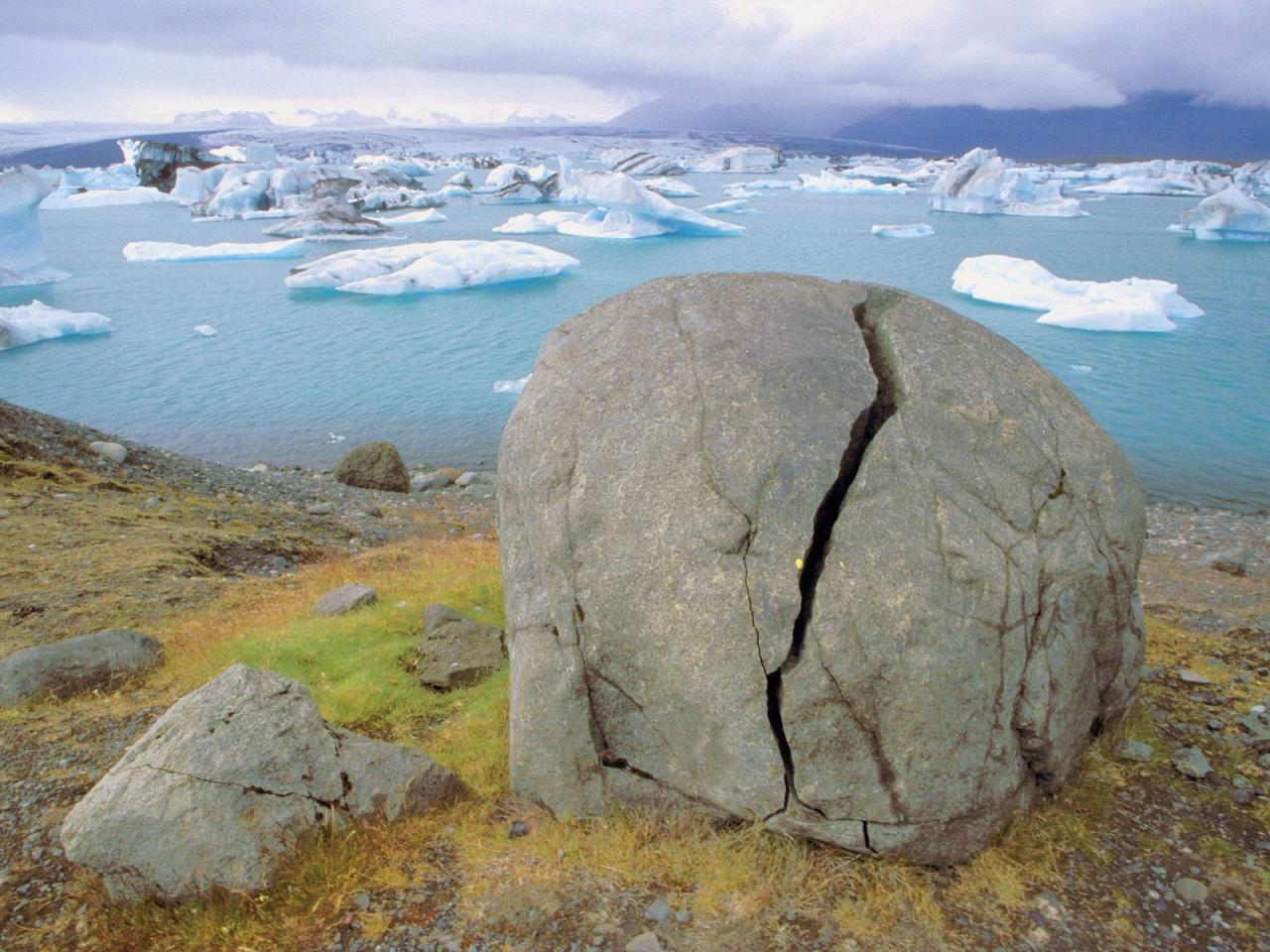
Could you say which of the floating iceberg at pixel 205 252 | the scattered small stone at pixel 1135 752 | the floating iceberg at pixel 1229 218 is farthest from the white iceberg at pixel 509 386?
the floating iceberg at pixel 1229 218

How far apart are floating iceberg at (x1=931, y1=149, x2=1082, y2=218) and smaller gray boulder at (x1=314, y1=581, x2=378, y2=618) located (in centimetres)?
7749

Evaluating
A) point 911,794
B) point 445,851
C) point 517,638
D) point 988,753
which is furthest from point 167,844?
point 988,753

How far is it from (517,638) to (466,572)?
528 centimetres

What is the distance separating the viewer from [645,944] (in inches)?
184

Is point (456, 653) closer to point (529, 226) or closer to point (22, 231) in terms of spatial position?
point (22, 231)

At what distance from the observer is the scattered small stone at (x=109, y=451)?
17219 millimetres

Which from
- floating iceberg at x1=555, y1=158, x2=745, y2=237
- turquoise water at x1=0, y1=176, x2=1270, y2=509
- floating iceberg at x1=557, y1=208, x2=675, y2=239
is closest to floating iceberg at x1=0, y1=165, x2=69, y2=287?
turquoise water at x1=0, y1=176, x2=1270, y2=509

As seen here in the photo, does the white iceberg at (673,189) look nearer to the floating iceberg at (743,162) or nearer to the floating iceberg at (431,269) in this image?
the floating iceberg at (431,269)

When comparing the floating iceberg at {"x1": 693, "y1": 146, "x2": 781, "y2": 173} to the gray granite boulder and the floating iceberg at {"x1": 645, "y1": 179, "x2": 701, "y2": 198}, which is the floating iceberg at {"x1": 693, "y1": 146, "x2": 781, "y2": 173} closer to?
the floating iceberg at {"x1": 645, "y1": 179, "x2": 701, "y2": 198}

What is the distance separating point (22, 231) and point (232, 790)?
56.6 metres

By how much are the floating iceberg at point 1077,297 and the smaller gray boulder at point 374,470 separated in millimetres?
28430

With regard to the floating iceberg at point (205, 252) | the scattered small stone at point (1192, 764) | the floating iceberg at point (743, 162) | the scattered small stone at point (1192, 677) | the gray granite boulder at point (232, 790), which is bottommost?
the floating iceberg at point (205, 252)

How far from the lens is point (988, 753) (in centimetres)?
518

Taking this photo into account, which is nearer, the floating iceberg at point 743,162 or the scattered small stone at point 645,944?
the scattered small stone at point 645,944
